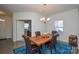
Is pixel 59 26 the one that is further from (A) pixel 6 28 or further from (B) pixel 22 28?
(A) pixel 6 28

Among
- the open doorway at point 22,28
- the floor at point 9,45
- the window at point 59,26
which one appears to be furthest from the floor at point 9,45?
the window at point 59,26

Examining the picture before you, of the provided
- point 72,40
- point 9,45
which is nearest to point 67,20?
point 72,40

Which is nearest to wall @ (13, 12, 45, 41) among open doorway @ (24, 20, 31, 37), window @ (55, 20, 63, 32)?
open doorway @ (24, 20, 31, 37)

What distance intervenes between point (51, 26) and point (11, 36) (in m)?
1.29

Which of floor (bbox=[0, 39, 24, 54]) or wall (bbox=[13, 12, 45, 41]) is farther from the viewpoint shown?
wall (bbox=[13, 12, 45, 41])

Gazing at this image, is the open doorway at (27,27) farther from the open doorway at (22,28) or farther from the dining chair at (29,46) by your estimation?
the dining chair at (29,46)

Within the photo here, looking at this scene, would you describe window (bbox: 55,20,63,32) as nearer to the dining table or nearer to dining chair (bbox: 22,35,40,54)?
the dining table

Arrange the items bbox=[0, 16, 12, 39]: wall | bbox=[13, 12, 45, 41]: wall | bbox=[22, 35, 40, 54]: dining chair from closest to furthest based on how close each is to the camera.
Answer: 1. bbox=[22, 35, 40, 54]: dining chair
2. bbox=[13, 12, 45, 41]: wall
3. bbox=[0, 16, 12, 39]: wall

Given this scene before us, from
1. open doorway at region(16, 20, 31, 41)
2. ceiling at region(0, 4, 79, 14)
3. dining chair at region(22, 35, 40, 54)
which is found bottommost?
dining chair at region(22, 35, 40, 54)

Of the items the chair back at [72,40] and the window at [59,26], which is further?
the window at [59,26]

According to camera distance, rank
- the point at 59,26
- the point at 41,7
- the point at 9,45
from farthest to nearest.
Result: the point at 9,45 < the point at 59,26 < the point at 41,7
